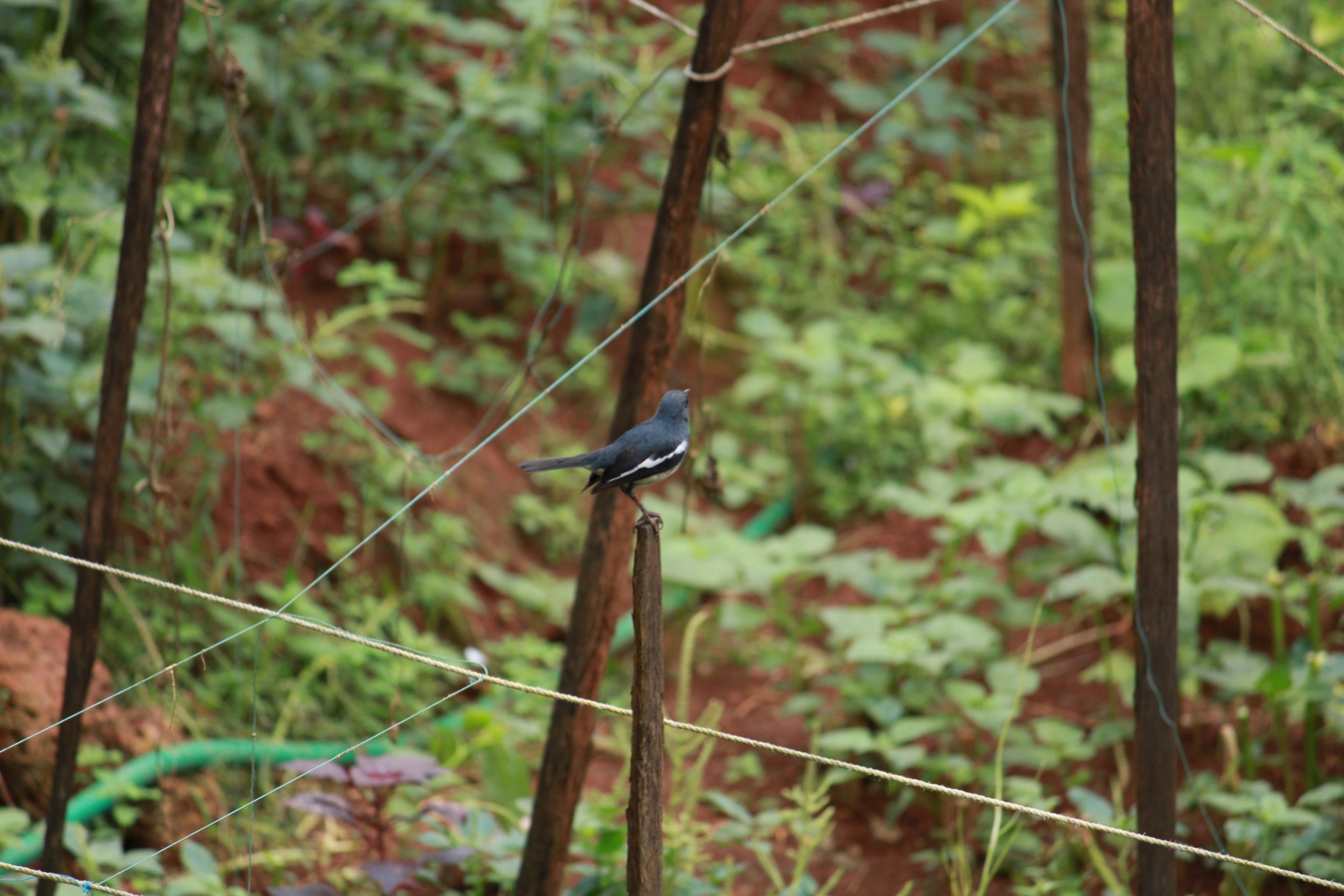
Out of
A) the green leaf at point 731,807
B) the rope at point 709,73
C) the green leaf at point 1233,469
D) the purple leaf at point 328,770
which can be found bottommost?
the purple leaf at point 328,770

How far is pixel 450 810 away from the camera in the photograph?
299 centimetres

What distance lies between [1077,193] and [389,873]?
3.30 metres

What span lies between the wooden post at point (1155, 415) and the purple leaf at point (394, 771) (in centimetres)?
168

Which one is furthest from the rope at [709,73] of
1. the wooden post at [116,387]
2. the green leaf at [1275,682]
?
the green leaf at [1275,682]

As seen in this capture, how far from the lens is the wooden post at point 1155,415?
2389 mm

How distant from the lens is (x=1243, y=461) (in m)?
3.57

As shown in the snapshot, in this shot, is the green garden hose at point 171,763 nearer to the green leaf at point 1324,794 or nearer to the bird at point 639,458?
the bird at point 639,458

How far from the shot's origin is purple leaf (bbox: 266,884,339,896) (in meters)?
2.76

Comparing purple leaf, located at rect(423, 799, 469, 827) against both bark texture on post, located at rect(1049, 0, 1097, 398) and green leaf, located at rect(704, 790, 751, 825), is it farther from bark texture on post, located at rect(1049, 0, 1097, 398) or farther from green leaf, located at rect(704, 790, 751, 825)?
bark texture on post, located at rect(1049, 0, 1097, 398)

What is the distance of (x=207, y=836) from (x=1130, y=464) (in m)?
3.05

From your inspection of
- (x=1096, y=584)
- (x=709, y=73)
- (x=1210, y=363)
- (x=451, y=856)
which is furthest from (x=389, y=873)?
(x=1210, y=363)

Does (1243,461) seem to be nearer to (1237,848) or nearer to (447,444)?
(1237,848)

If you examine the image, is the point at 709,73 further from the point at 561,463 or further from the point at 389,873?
the point at 389,873

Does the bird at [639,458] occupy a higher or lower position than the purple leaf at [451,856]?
higher
